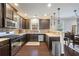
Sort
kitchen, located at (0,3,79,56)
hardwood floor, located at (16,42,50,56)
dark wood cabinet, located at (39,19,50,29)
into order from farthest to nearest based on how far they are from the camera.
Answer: dark wood cabinet, located at (39,19,50,29), hardwood floor, located at (16,42,50,56), kitchen, located at (0,3,79,56)

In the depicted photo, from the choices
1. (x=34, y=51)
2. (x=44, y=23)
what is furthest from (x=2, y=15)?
(x=44, y=23)

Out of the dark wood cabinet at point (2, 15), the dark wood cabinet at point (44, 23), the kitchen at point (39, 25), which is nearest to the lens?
the kitchen at point (39, 25)

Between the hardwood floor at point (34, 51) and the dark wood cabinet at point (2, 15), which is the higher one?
the dark wood cabinet at point (2, 15)

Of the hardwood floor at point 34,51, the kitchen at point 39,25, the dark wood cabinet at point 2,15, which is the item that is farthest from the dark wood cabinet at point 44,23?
the dark wood cabinet at point 2,15

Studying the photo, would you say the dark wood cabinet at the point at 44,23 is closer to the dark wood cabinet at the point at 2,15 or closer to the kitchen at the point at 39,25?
the kitchen at the point at 39,25

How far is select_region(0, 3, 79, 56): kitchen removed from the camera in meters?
3.75

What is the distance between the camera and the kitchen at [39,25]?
12.3ft

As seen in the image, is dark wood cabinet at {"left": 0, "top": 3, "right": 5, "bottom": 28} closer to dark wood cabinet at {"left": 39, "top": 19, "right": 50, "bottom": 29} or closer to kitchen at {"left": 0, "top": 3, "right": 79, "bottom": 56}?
kitchen at {"left": 0, "top": 3, "right": 79, "bottom": 56}

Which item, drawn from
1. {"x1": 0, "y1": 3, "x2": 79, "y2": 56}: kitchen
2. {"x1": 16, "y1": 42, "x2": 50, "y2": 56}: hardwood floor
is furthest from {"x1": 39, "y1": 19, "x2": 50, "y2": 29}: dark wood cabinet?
{"x1": 16, "y1": 42, "x2": 50, "y2": 56}: hardwood floor

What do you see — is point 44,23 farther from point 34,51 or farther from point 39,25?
point 34,51

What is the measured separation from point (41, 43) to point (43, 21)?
135 cm

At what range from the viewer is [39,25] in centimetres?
603

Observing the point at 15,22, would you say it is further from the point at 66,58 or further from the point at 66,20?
the point at 66,58

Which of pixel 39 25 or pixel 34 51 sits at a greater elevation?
pixel 39 25
